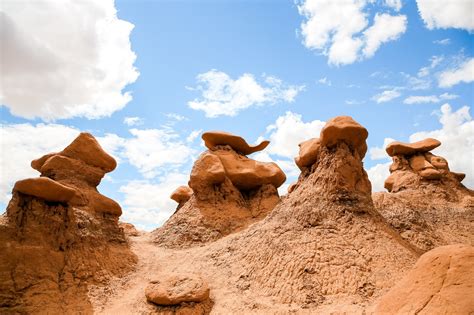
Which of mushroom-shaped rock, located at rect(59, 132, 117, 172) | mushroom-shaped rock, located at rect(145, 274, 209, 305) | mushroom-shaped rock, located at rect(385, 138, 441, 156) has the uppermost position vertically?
mushroom-shaped rock, located at rect(385, 138, 441, 156)

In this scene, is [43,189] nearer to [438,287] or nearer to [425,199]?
[438,287]

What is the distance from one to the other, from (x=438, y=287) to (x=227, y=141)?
11704 millimetres

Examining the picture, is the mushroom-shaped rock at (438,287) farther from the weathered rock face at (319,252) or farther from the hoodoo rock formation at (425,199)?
the hoodoo rock formation at (425,199)

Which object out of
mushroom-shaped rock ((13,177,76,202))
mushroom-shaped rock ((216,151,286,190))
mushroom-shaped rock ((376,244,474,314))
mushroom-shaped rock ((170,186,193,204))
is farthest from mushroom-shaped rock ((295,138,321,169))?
mushroom-shaped rock ((170,186,193,204))

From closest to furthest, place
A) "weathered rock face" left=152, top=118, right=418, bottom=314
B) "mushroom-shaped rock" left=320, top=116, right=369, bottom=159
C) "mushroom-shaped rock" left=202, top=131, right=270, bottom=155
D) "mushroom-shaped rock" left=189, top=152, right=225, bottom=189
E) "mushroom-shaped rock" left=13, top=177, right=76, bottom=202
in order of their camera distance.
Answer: "weathered rock face" left=152, top=118, right=418, bottom=314
"mushroom-shaped rock" left=13, top=177, right=76, bottom=202
"mushroom-shaped rock" left=320, top=116, right=369, bottom=159
"mushroom-shaped rock" left=189, top=152, right=225, bottom=189
"mushroom-shaped rock" left=202, top=131, right=270, bottom=155

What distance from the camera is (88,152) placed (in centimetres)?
1264

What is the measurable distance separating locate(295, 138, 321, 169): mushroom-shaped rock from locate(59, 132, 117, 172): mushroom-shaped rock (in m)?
6.34

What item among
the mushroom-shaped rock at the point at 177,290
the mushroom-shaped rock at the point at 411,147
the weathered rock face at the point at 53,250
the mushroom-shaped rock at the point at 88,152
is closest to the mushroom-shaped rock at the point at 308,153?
the mushroom-shaped rock at the point at 177,290

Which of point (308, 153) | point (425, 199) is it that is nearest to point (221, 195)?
point (308, 153)

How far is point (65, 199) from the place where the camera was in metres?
9.46

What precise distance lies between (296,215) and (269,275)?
1959mm

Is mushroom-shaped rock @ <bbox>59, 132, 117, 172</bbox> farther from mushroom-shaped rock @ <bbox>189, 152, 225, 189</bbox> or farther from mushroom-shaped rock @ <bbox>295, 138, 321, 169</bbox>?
mushroom-shaped rock @ <bbox>295, 138, 321, 169</bbox>

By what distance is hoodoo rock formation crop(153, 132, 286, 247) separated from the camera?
13469 millimetres

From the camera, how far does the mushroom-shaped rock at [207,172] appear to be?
14185 millimetres
